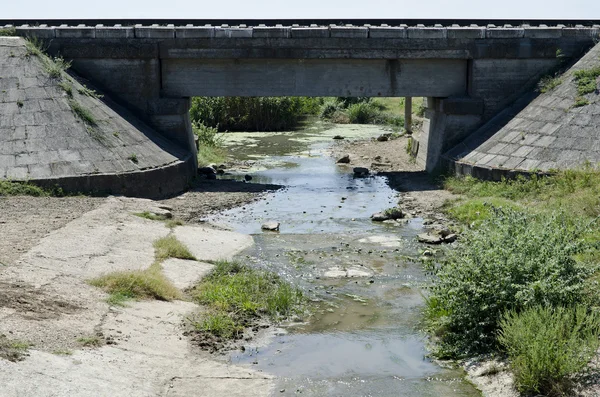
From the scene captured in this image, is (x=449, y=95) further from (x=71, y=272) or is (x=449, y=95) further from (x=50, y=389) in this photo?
(x=50, y=389)

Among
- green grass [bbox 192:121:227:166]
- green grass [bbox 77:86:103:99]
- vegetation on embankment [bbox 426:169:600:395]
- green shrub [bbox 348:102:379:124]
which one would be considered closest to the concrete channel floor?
vegetation on embankment [bbox 426:169:600:395]

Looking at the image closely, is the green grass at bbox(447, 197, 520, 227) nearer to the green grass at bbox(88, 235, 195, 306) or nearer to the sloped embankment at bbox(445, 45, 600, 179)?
the sloped embankment at bbox(445, 45, 600, 179)

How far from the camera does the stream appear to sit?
980 centimetres

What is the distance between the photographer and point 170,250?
14227 mm

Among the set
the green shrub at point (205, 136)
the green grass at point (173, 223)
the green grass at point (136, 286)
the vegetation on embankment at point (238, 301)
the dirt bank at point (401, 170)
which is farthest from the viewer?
the green shrub at point (205, 136)

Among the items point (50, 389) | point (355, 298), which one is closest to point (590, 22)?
point (355, 298)

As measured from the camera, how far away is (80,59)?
2352 centimetres

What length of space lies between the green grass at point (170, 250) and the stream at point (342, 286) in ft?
3.40

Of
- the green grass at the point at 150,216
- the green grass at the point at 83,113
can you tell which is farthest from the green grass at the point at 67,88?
the green grass at the point at 150,216

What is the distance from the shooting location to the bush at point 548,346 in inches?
349

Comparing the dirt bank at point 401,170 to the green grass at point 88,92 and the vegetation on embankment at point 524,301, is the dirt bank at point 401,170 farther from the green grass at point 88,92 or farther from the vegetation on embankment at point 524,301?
the green grass at point 88,92

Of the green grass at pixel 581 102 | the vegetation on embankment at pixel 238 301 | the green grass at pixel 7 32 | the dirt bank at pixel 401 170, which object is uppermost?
the green grass at pixel 7 32

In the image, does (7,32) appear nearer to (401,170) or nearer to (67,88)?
(67,88)

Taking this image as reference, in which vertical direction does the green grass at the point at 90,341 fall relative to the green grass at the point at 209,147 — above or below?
above
